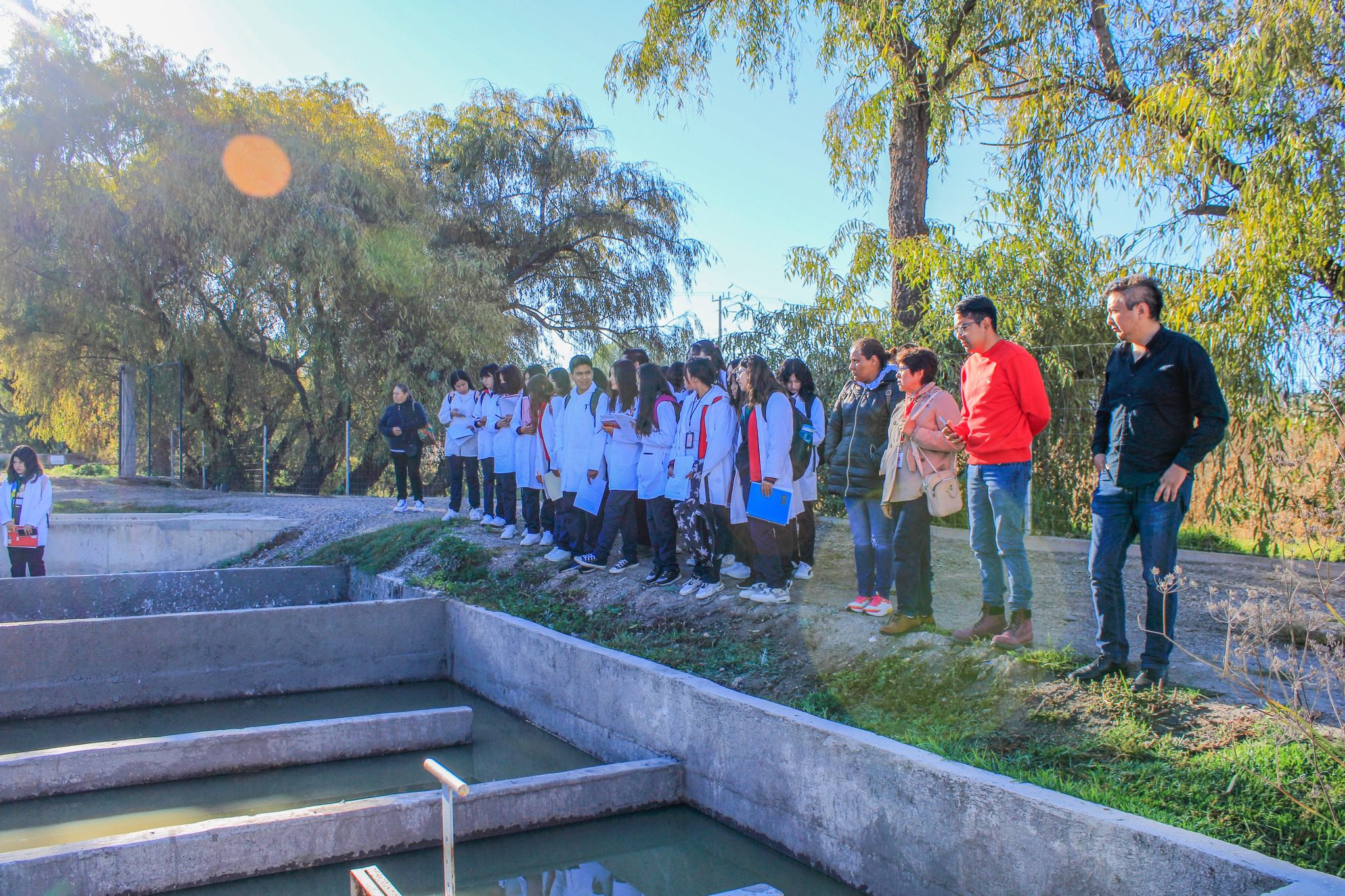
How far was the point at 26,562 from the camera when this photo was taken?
911cm

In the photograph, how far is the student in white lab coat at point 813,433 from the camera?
661cm

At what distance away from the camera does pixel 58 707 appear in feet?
22.7

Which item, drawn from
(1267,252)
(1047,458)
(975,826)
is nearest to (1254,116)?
(1267,252)

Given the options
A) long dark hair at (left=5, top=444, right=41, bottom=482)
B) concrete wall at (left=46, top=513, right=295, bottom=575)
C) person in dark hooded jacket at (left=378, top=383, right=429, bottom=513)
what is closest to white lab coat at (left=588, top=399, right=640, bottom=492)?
person in dark hooded jacket at (left=378, top=383, right=429, bottom=513)

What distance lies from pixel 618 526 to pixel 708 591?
125cm

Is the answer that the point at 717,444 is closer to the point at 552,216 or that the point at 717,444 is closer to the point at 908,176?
the point at 908,176

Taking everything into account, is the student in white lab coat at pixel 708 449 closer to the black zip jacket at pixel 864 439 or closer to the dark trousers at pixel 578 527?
the black zip jacket at pixel 864 439

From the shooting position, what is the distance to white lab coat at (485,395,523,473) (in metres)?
9.22

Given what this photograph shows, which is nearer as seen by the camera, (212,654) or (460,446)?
(212,654)

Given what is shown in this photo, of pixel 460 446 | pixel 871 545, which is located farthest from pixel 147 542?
pixel 871 545

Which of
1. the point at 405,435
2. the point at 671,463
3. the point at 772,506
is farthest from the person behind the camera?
the point at 405,435

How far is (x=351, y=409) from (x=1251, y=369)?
15.3 meters

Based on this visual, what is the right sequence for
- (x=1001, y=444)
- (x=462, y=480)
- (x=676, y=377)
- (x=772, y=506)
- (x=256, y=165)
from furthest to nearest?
(x=256, y=165)
(x=462, y=480)
(x=676, y=377)
(x=772, y=506)
(x=1001, y=444)

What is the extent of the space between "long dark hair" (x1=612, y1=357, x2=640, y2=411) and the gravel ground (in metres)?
1.34
